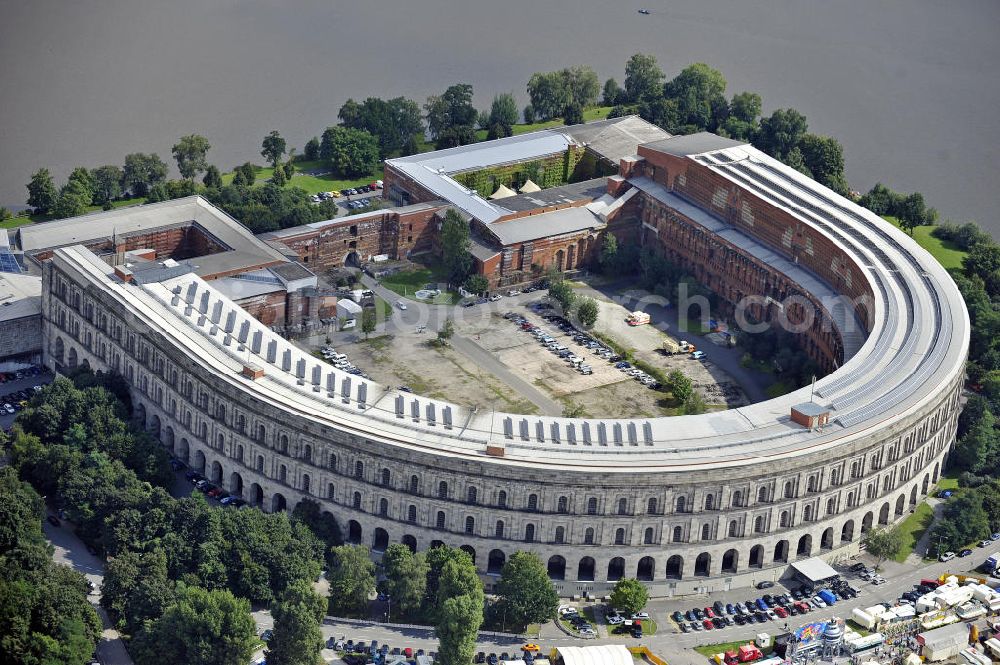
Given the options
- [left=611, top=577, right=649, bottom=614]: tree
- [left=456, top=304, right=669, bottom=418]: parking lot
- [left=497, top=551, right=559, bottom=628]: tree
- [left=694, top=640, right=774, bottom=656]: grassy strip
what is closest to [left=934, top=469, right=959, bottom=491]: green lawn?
[left=456, top=304, right=669, bottom=418]: parking lot

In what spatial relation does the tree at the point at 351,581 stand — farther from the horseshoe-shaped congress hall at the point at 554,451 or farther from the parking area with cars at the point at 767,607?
the parking area with cars at the point at 767,607

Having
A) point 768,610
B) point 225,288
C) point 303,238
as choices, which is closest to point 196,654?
point 768,610

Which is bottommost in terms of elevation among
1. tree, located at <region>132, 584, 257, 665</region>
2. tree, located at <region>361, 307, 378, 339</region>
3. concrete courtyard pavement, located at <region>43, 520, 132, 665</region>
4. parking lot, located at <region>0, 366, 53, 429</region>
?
concrete courtyard pavement, located at <region>43, 520, 132, 665</region>

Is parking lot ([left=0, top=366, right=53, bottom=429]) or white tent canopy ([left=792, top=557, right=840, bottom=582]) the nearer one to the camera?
white tent canopy ([left=792, top=557, right=840, bottom=582])

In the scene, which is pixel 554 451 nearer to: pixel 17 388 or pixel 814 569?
pixel 814 569

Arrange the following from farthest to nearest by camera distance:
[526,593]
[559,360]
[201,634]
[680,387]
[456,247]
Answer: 1. [456,247]
2. [559,360]
3. [680,387]
4. [526,593]
5. [201,634]

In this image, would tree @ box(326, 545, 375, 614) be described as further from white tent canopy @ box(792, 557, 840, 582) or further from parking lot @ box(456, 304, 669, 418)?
parking lot @ box(456, 304, 669, 418)

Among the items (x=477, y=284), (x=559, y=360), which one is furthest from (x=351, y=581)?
(x=477, y=284)
